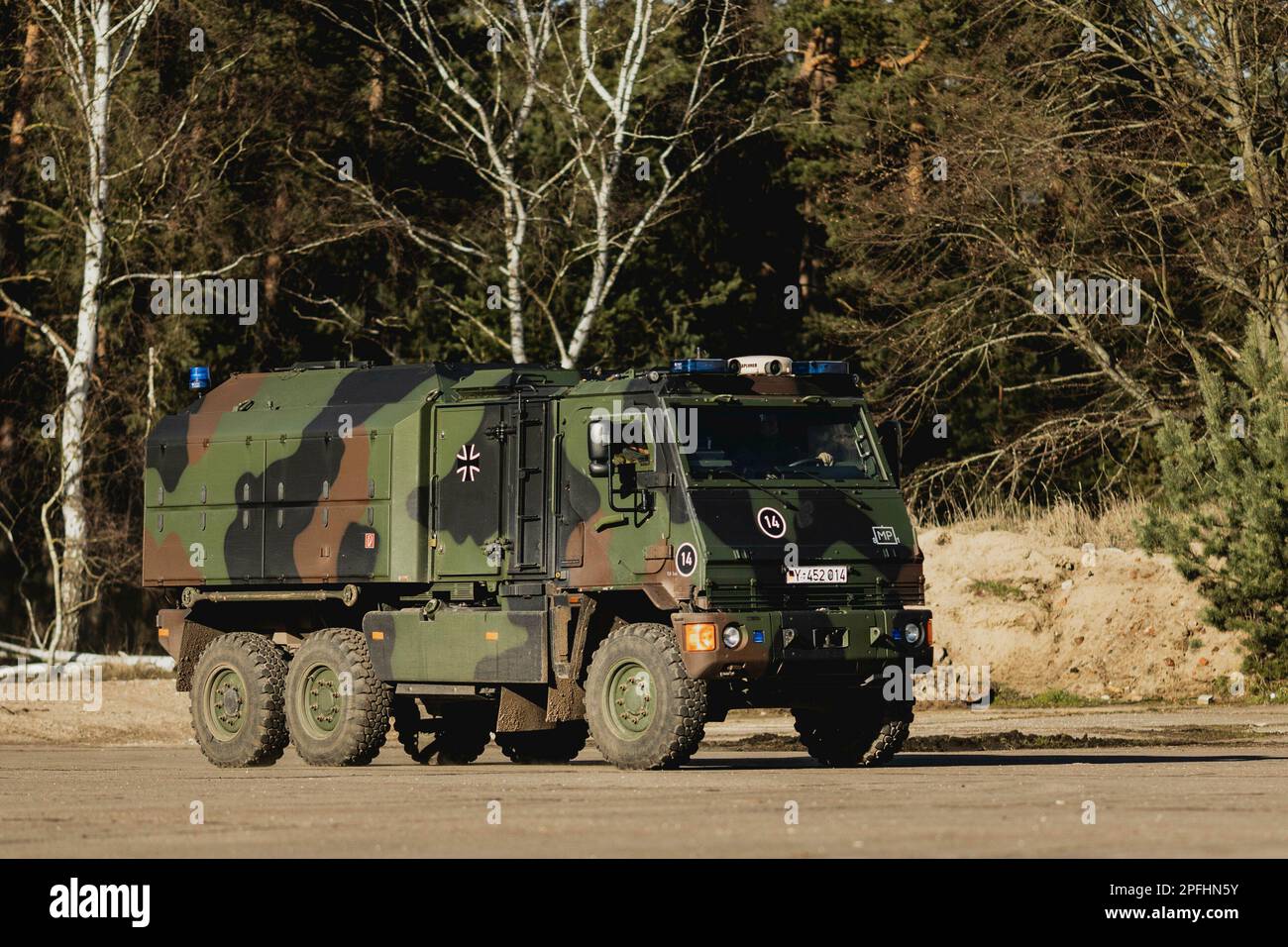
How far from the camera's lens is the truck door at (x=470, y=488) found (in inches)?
795

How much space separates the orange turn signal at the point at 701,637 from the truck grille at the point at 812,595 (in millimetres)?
226

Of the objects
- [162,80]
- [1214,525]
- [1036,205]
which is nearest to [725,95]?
[1036,205]

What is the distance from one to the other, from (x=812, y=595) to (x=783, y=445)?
129cm

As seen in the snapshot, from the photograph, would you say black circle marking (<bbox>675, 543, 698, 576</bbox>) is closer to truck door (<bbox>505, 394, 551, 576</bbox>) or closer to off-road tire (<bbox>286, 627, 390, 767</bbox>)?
truck door (<bbox>505, 394, 551, 576</bbox>)

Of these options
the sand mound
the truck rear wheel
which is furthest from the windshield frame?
the sand mound

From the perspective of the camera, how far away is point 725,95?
42.8 meters

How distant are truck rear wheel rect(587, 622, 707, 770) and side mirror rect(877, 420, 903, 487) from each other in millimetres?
2509

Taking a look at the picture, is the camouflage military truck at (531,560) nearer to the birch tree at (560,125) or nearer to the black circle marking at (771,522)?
the black circle marking at (771,522)

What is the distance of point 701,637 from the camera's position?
720 inches

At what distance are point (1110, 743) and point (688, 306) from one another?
20.6 m

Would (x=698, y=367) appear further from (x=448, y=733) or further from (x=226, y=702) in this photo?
(x=226, y=702)

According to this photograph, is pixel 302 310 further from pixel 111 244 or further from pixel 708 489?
pixel 708 489

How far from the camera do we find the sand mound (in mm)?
32000

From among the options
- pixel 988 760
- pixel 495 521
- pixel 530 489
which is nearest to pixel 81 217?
pixel 495 521
